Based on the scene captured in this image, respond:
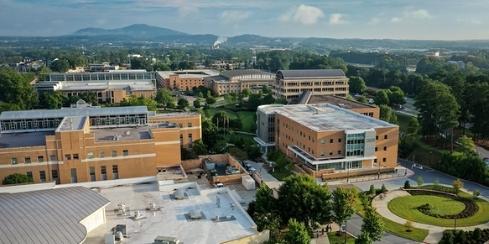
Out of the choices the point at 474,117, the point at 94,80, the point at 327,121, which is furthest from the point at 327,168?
the point at 94,80

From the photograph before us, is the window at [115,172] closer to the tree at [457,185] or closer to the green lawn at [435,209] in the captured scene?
the green lawn at [435,209]

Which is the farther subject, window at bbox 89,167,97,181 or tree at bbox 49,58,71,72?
tree at bbox 49,58,71,72

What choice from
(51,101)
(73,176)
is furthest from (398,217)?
(51,101)

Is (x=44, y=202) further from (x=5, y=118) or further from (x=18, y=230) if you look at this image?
(x=5, y=118)

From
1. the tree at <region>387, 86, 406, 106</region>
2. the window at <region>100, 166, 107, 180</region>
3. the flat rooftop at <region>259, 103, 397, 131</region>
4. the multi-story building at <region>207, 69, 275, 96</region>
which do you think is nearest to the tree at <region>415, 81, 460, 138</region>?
the flat rooftop at <region>259, 103, 397, 131</region>

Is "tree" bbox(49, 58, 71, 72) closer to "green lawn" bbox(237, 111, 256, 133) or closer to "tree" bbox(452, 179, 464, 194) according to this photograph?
"green lawn" bbox(237, 111, 256, 133)

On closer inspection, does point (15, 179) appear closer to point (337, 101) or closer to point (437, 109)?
point (437, 109)
